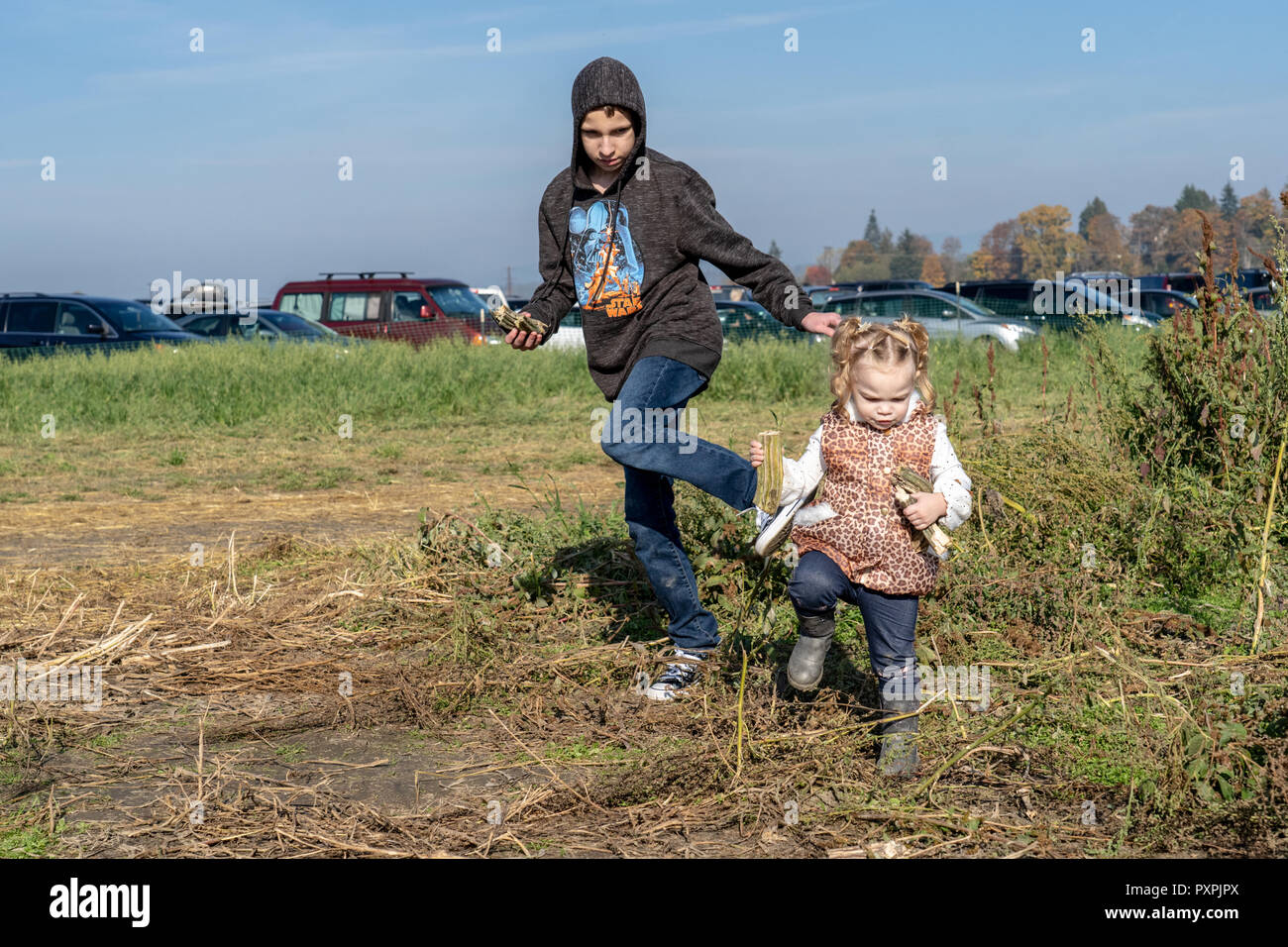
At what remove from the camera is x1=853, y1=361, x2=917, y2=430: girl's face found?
3275 mm

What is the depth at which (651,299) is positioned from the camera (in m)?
4.12

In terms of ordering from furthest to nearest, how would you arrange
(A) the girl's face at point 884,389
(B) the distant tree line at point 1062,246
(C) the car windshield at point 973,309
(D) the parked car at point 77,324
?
(B) the distant tree line at point 1062,246
(C) the car windshield at point 973,309
(D) the parked car at point 77,324
(A) the girl's face at point 884,389

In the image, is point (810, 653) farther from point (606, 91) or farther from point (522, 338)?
point (606, 91)

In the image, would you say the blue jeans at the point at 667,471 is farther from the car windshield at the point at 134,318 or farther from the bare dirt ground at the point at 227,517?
the car windshield at the point at 134,318

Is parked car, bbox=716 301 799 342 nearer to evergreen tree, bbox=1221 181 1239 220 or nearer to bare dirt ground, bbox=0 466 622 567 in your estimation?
bare dirt ground, bbox=0 466 622 567

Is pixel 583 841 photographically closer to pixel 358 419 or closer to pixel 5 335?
pixel 358 419

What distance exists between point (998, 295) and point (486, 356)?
45.5 ft

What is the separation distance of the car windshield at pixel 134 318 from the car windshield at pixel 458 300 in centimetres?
420

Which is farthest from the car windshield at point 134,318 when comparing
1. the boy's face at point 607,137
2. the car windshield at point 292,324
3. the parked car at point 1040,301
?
the boy's face at point 607,137

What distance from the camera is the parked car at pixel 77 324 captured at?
17.0 metres

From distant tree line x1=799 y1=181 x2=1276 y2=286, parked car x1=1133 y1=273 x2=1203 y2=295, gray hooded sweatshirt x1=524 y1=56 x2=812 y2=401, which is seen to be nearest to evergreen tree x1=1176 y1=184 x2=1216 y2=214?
distant tree line x1=799 y1=181 x2=1276 y2=286

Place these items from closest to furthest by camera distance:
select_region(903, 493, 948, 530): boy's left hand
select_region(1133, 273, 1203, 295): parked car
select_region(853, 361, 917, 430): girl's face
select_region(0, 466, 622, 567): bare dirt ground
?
select_region(903, 493, 948, 530): boy's left hand < select_region(853, 361, 917, 430): girl's face < select_region(0, 466, 622, 567): bare dirt ground < select_region(1133, 273, 1203, 295): parked car

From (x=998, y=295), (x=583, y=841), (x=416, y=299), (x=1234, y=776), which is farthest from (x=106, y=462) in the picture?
(x=998, y=295)

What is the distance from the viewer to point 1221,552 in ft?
15.8
